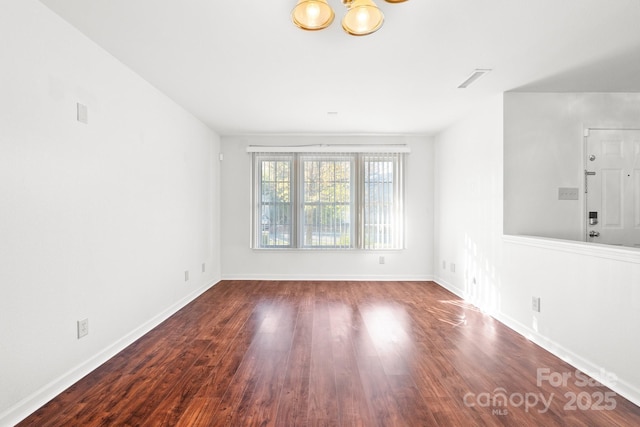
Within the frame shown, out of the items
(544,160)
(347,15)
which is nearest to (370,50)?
(347,15)

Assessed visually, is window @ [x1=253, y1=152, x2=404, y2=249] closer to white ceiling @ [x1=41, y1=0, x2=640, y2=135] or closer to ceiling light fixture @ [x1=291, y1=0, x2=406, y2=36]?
white ceiling @ [x1=41, y1=0, x2=640, y2=135]

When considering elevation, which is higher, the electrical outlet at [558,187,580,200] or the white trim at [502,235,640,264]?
the electrical outlet at [558,187,580,200]

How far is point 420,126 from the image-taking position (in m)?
4.89

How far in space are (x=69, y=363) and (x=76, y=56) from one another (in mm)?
2171

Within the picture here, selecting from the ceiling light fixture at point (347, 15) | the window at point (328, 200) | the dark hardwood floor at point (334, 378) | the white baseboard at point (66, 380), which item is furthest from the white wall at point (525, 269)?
the white baseboard at point (66, 380)

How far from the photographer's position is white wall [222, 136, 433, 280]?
5.44 m

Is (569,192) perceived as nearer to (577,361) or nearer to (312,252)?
(577,361)

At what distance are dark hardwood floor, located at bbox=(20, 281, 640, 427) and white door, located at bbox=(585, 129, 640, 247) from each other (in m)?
1.65

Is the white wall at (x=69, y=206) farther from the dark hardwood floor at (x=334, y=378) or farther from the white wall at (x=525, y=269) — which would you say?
the white wall at (x=525, y=269)

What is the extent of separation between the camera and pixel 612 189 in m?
3.51

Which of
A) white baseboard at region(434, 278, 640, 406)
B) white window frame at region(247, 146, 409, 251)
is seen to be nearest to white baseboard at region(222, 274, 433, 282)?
white window frame at region(247, 146, 409, 251)

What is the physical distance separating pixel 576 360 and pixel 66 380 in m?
3.72

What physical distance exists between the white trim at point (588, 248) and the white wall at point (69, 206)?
12.4 feet

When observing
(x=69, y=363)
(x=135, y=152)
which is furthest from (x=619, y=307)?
(x=135, y=152)
